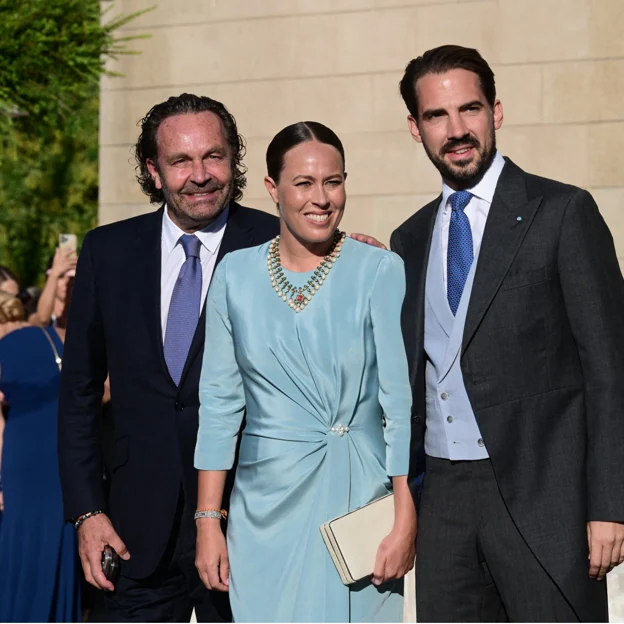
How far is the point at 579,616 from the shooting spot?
3.71 meters

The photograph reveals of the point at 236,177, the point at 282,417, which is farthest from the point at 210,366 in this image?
the point at 236,177

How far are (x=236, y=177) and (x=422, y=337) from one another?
1.09 m

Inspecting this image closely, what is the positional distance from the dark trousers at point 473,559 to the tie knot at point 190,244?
3.75ft

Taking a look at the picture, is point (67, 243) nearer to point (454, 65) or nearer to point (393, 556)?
point (454, 65)

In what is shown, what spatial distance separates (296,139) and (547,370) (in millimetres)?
1045

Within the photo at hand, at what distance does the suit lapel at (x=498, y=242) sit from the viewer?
3748 mm

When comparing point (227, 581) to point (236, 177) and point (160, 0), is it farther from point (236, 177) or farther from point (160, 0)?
point (160, 0)

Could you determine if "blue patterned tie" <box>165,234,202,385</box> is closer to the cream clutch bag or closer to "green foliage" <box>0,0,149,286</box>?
the cream clutch bag

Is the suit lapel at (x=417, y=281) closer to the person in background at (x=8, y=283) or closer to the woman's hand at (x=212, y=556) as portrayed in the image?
the woman's hand at (x=212, y=556)

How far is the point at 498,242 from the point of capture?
381 centimetres

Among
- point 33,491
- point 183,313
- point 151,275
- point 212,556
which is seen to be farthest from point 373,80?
point 212,556

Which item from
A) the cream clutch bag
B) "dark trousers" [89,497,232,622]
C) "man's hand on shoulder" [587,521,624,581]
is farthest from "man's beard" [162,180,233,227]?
"man's hand on shoulder" [587,521,624,581]

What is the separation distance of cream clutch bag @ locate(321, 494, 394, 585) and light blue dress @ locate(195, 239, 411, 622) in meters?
0.08

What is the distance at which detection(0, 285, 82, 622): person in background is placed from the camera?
6.96 meters
